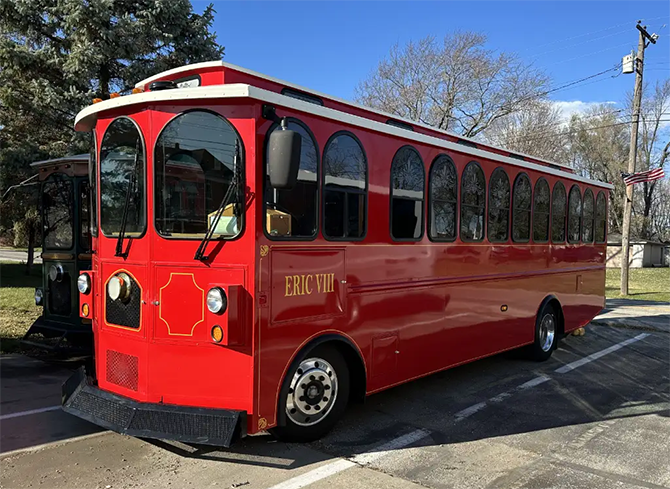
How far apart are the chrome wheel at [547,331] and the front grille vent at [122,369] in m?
6.11

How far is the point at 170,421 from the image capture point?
12.6ft

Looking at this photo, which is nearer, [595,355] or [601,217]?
[595,355]

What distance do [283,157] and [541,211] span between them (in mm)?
5524

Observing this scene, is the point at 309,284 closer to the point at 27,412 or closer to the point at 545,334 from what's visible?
the point at 27,412

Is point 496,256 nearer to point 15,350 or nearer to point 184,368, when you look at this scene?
point 184,368

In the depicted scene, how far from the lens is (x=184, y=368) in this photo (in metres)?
4.02

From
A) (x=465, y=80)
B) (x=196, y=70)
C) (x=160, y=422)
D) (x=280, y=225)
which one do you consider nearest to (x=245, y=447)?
(x=160, y=422)

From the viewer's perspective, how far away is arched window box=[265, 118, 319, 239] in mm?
4035

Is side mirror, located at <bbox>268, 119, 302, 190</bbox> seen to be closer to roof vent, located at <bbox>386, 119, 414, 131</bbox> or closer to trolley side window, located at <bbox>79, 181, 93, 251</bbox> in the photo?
roof vent, located at <bbox>386, 119, 414, 131</bbox>

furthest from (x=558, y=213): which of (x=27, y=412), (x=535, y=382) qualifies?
(x=27, y=412)

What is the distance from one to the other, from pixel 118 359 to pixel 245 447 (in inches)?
50.7

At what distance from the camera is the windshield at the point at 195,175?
3.96m

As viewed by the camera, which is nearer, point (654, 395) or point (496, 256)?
point (654, 395)

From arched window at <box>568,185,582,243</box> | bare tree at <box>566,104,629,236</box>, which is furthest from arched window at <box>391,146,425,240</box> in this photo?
bare tree at <box>566,104,629,236</box>
